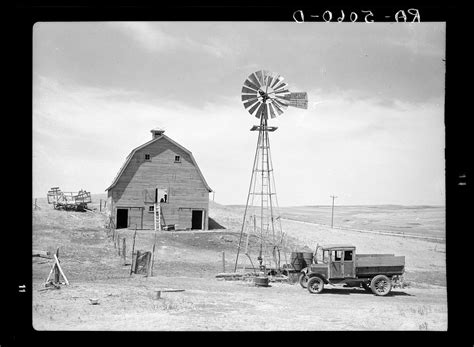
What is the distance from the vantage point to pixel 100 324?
11438mm

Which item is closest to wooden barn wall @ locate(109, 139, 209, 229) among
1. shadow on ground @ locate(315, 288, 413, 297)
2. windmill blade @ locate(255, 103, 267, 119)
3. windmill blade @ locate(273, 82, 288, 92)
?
windmill blade @ locate(255, 103, 267, 119)

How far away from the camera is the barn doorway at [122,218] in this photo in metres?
36.0

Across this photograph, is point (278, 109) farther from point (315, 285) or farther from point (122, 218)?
point (122, 218)

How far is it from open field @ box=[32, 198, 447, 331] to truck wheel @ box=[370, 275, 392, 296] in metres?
0.38

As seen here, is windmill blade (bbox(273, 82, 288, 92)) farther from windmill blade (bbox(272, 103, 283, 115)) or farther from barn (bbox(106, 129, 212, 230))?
barn (bbox(106, 129, 212, 230))

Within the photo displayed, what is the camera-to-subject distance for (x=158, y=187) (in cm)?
3622

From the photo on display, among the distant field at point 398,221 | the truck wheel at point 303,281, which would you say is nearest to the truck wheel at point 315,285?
the truck wheel at point 303,281

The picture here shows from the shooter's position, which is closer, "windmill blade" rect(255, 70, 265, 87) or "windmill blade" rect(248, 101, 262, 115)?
"windmill blade" rect(255, 70, 265, 87)

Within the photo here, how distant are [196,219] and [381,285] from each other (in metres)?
23.0

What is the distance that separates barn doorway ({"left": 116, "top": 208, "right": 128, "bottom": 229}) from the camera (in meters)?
36.0

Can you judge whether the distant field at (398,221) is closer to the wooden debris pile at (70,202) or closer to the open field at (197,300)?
the open field at (197,300)
